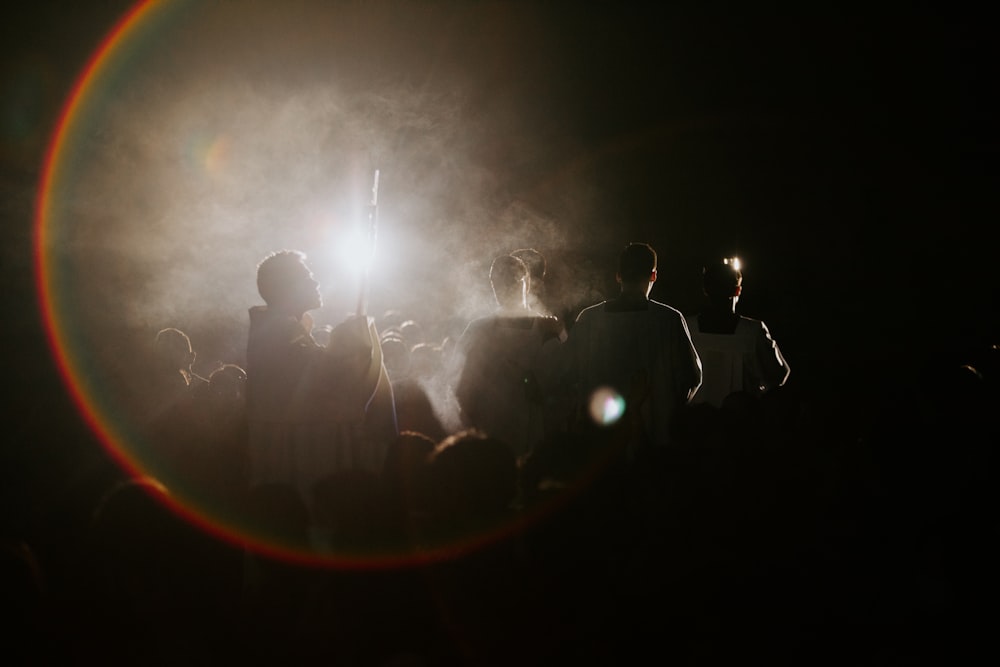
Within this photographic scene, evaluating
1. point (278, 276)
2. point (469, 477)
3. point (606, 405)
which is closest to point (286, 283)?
point (278, 276)

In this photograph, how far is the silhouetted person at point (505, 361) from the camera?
12.6 feet

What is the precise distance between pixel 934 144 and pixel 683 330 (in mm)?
7872

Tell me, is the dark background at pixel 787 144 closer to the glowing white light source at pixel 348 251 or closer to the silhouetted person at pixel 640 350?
the glowing white light source at pixel 348 251

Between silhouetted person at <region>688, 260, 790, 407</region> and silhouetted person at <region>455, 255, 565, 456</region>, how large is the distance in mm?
1031

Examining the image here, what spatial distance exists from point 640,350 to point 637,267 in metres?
0.46

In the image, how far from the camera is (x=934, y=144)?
31.1ft

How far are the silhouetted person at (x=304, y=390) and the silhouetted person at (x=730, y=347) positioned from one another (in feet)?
6.88

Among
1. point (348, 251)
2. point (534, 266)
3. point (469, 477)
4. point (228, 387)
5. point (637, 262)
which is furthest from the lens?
point (348, 251)

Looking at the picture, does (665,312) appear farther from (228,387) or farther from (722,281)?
(228,387)

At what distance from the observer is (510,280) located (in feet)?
12.7

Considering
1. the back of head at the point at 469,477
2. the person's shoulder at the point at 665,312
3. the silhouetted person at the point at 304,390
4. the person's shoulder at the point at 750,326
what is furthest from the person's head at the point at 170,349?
the person's shoulder at the point at 750,326

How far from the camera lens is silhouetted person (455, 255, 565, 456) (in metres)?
3.85

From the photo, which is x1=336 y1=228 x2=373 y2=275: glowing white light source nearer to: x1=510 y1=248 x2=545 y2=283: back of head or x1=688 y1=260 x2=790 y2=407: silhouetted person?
x1=510 y1=248 x2=545 y2=283: back of head

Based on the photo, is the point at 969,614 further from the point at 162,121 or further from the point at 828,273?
the point at 162,121
